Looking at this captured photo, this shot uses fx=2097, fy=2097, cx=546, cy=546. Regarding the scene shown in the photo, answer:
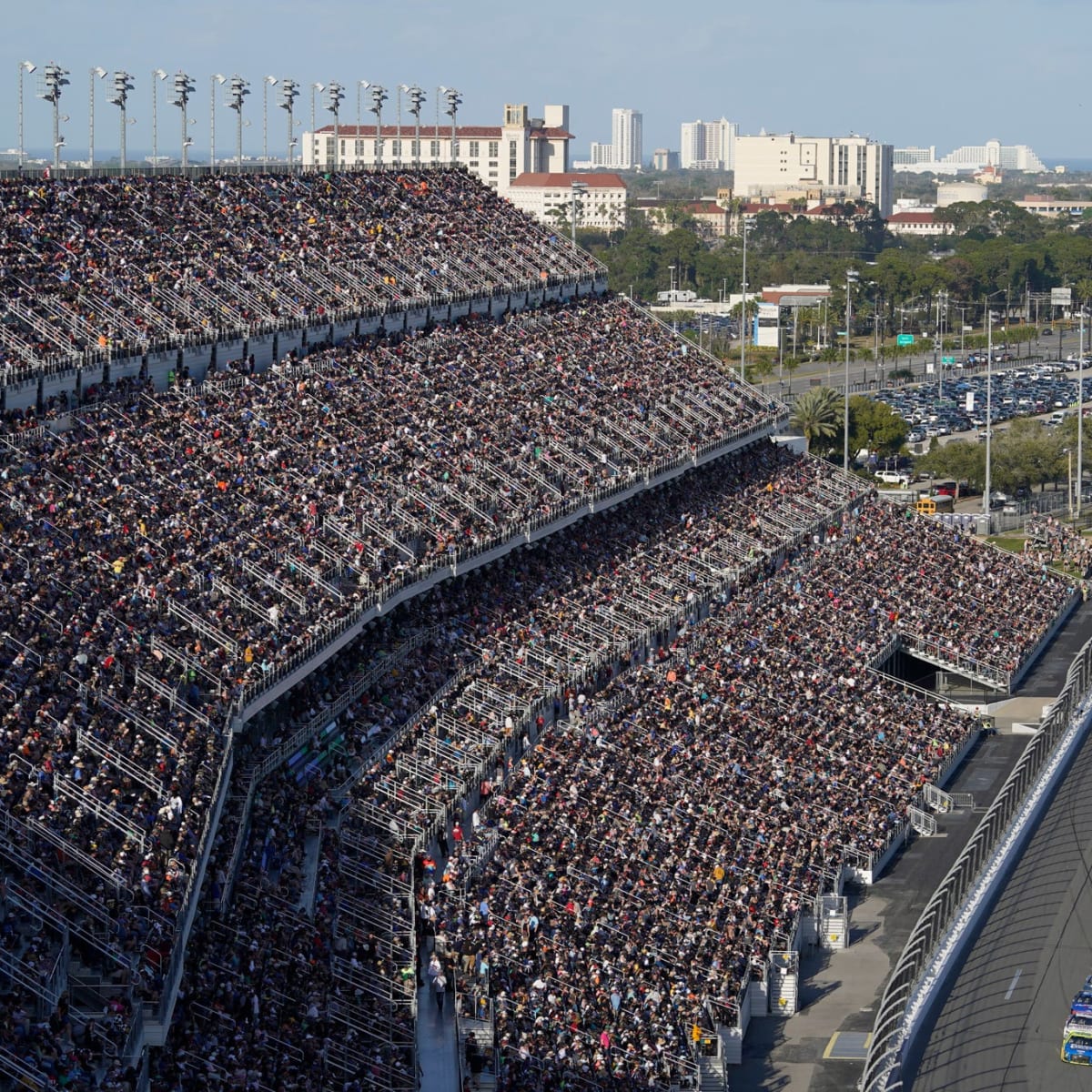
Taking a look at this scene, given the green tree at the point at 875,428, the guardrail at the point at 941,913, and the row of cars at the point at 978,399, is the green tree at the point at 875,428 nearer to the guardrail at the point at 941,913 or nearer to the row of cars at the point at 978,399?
the row of cars at the point at 978,399

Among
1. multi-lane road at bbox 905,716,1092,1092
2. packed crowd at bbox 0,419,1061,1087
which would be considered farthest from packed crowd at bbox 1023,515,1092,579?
multi-lane road at bbox 905,716,1092,1092

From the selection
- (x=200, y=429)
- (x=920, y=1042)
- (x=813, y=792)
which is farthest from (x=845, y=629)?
(x=920, y=1042)

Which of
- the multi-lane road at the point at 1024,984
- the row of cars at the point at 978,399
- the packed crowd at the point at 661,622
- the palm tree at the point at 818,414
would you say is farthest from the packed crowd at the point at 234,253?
A: the row of cars at the point at 978,399

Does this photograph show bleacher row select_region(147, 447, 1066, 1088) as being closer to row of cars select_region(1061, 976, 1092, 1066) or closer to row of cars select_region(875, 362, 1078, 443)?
row of cars select_region(1061, 976, 1092, 1066)

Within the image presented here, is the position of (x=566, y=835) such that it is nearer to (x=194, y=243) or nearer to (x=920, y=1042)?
(x=920, y=1042)

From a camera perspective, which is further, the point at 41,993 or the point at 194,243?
the point at 194,243

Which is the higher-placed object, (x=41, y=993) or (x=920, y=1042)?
(x=41, y=993)

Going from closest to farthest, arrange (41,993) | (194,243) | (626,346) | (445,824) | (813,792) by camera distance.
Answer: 1. (41,993)
2. (445,824)
3. (813,792)
4. (194,243)
5. (626,346)
